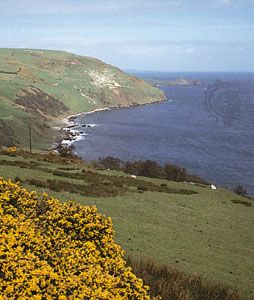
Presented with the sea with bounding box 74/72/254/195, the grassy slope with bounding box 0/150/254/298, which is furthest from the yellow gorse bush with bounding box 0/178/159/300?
the sea with bounding box 74/72/254/195

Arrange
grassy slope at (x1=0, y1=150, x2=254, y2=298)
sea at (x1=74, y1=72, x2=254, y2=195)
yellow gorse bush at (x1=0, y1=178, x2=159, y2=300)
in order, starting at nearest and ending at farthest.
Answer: yellow gorse bush at (x1=0, y1=178, x2=159, y2=300) < grassy slope at (x1=0, y1=150, x2=254, y2=298) < sea at (x1=74, y1=72, x2=254, y2=195)

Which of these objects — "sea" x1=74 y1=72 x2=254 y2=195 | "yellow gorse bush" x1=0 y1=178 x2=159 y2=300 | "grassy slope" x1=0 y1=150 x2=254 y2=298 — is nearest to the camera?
"yellow gorse bush" x1=0 y1=178 x2=159 y2=300

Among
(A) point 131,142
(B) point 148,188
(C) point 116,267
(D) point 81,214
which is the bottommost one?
(A) point 131,142

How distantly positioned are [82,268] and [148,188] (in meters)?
25.1

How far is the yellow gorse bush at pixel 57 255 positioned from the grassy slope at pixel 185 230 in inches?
187

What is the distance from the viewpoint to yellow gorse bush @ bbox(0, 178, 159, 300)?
29.5ft

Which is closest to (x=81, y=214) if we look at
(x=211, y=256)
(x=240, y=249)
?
(x=211, y=256)

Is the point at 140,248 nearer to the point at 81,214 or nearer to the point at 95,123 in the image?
the point at 81,214

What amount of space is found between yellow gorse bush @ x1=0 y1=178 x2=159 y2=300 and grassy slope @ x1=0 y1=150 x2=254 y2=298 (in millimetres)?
4751

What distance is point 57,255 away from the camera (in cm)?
1080

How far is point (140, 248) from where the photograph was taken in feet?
59.8

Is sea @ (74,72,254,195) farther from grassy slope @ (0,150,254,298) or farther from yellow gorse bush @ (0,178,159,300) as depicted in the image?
yellow gorse bush @ (0,178,159,300)

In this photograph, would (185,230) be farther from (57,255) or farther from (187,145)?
(187,145)

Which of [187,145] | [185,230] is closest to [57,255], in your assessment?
[185,230]
